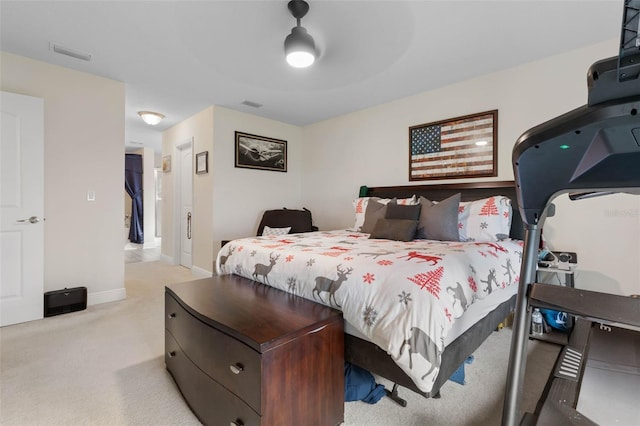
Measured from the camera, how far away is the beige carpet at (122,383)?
1489mm

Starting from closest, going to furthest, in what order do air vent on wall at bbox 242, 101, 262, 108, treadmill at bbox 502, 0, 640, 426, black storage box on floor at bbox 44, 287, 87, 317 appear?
treadmill at bbox 502, 0, 640, 426 < black storage box on floor at bbox 44, 287, 87, 317 < air vent on wall at bbox 242, 101, 262, 108

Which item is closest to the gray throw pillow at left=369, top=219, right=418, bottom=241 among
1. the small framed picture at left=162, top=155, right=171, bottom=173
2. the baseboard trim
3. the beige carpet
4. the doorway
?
the beige carpet

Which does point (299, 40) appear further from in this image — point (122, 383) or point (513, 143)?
point (122, 383)

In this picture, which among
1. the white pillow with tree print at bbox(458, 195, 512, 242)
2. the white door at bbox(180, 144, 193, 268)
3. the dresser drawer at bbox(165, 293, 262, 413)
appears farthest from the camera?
the white door at bbox(180, 144, 193, 268)

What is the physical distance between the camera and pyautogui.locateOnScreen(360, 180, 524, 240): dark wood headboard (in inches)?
107

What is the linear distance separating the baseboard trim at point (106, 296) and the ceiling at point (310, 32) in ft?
7.73

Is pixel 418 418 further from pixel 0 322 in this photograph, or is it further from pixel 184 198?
pixel 184 198

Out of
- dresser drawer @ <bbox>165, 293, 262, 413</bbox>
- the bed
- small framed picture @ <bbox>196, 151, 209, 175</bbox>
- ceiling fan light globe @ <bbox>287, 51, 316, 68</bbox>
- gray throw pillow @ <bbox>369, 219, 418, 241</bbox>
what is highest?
ceiling fan light globe @ <bbox>287, 51, 316, 68</bbox>

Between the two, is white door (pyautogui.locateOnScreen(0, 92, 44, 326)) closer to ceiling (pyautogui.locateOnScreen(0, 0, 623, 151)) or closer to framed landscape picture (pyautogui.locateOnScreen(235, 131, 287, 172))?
ceiling (pyautogui.locateOnScreen(0, 0, 623, 151))

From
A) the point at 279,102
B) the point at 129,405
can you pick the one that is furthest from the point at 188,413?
the point at 279,102

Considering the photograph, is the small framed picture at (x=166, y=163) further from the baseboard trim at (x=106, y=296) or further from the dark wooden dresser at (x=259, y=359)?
the dark wooden dresser at (x=259, y=359)

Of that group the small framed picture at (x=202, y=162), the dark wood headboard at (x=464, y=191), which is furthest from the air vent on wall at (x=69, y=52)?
the dark wood headboard at (x=464, y=191)

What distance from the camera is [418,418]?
1.48 m

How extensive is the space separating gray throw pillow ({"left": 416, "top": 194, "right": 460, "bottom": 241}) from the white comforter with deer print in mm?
400
